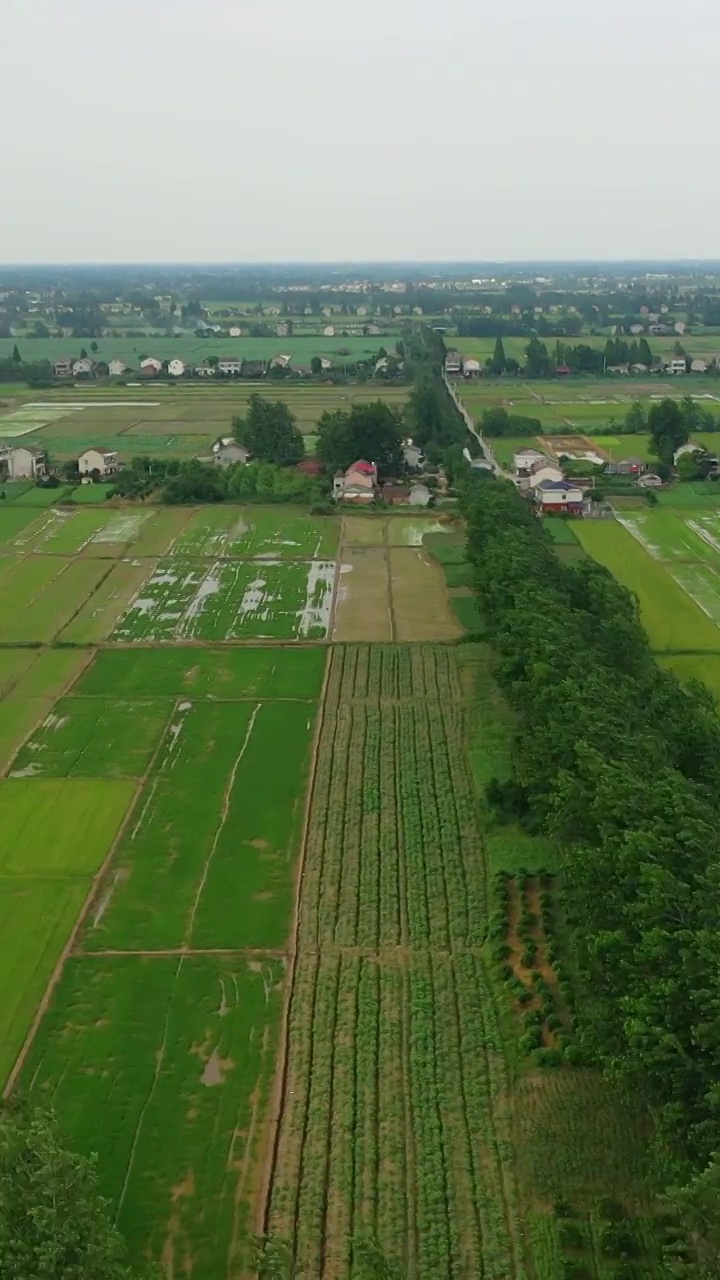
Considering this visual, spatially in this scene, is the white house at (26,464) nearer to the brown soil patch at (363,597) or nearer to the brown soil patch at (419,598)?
the brown soil patch at (363,597)

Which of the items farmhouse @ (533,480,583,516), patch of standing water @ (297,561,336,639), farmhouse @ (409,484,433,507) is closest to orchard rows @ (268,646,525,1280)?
patch of standing water @ (297,561,336,639)

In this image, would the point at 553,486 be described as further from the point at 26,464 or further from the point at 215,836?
the point at 215,836

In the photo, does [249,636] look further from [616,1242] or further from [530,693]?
[616,1242]

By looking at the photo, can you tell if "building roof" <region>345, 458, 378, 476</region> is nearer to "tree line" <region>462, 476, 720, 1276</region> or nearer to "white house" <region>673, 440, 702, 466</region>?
"white house" <region>673, 440, 702, 466</region>

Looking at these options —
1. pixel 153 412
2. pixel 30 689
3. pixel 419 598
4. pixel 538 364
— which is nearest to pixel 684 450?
pixel 419 598

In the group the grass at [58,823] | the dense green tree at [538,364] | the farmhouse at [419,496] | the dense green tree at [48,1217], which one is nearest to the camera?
the dense green tree at [48,1217]

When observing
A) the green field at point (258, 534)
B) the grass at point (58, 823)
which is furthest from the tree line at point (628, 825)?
the green field at point (258, 534)
